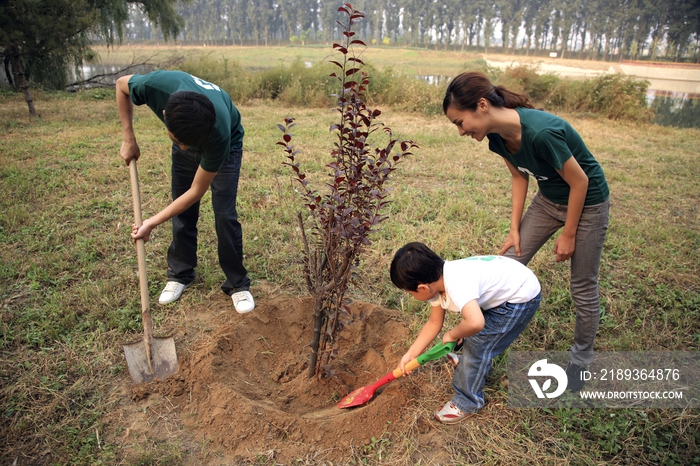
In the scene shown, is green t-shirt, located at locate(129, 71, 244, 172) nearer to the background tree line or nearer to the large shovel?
the large shovel

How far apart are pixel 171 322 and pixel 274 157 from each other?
411 centimetres

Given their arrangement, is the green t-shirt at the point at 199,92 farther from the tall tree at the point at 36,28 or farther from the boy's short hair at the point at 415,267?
the tall tree at the point at 36,28

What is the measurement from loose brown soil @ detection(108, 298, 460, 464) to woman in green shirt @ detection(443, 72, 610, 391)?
34.5 inches

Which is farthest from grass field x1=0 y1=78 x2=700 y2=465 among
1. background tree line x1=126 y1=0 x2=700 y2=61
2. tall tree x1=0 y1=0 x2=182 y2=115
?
background tree line x1=126 y1=0 x2=700 y2=61

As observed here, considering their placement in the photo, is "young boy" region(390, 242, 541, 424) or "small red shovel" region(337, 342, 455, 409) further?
"small red shovel" region(337, 342, 455, 409)

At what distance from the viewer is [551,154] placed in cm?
206

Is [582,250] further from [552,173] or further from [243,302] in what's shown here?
[243,302]

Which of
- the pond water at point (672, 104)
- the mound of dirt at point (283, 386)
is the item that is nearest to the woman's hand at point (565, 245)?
the mound of dirt at point (283, 386)

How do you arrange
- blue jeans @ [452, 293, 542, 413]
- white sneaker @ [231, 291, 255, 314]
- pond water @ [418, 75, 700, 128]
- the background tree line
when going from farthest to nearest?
the background tree line → pond water @ [418, 75, 700, 128] → white sneaker @ [231, 291, 255, 314] → blue jeans @ [452, 293, 542, 413]

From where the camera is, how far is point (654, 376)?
270 centimetres

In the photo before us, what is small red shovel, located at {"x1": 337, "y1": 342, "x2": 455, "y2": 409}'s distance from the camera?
217 cm

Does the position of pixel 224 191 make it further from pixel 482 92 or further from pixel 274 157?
pixel 274 157

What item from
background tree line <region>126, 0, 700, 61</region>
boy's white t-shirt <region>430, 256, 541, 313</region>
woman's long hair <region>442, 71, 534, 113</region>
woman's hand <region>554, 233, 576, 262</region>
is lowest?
boy's white t-shirt <region>430, 256, 541, 313</region>

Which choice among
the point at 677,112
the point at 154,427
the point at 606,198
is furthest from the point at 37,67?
the point at 677,112
